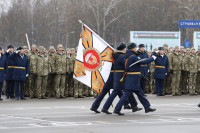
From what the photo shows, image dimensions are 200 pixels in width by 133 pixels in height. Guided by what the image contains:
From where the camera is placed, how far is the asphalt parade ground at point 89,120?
11.1m

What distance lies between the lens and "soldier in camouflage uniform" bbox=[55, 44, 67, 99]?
2083cm

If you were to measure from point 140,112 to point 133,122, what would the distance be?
2589mm

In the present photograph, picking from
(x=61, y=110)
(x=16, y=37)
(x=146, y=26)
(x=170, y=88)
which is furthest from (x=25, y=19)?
(x=61, y=110)

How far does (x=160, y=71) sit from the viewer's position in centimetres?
2161

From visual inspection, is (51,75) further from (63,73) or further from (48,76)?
(63,73)

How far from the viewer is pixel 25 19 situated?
81000 millimetres

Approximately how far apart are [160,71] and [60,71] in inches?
165

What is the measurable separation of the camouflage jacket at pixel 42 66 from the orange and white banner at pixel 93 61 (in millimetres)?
5612

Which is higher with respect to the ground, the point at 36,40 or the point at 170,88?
the point at 36,40

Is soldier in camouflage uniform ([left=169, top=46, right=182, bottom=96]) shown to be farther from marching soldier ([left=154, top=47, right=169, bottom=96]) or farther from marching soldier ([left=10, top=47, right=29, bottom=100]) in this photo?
marching soldier ([left=10, top=47, right=29, bottom=100])

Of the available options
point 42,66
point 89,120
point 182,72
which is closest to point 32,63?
point 42,66

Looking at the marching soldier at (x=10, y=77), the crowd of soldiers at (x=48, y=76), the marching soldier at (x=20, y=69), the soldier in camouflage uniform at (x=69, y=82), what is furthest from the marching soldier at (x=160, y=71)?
the marching soldier at (x=10, y=77)

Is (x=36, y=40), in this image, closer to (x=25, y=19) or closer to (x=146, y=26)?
(x=25, y=19)

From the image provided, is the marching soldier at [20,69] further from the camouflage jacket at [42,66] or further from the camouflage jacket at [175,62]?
the camouflage jacket at [175,62]
